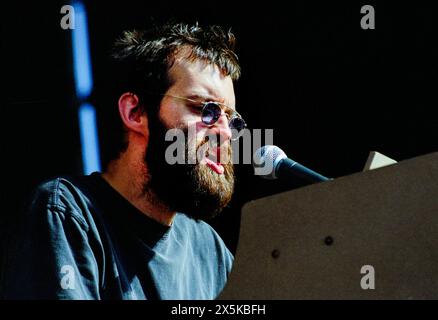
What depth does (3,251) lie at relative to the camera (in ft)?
5.90

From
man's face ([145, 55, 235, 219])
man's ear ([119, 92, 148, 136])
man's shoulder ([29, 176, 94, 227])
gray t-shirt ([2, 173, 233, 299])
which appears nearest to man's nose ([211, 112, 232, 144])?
man's face ([145, 55, 235, 219])

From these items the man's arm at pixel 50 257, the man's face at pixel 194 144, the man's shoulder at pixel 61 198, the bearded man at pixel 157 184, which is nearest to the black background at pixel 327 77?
the bearded man at pixel 157 184

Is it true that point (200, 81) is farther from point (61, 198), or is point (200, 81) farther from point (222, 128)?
point (61, 198)

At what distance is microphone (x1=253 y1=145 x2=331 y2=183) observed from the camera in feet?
4.97

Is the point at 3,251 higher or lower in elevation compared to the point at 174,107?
lower

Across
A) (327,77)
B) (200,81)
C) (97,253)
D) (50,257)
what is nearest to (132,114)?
(200,81)

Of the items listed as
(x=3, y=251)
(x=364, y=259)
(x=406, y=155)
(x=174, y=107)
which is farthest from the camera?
(x=406, y=155)

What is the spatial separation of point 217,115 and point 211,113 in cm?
2

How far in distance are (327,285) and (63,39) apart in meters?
1.39

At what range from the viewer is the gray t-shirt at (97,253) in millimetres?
1491

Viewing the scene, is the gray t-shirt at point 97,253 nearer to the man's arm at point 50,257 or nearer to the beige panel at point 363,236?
the man's arm at point 50,257

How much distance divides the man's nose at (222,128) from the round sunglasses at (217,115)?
1 cm

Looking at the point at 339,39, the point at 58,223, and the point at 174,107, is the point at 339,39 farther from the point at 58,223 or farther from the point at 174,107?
the point at 58,223

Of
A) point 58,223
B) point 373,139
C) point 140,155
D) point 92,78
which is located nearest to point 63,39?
point 92,78
